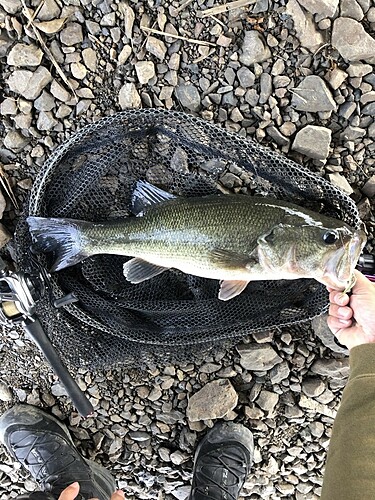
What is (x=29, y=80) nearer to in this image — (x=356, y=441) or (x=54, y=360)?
(x=54, y=360)

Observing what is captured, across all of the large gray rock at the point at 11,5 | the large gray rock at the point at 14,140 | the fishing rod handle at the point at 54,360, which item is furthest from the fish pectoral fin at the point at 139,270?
the large gray rock at the point at 11,5

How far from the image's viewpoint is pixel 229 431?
286cm

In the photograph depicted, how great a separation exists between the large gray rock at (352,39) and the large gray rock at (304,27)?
82 millimetres

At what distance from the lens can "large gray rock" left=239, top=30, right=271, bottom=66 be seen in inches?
97.6

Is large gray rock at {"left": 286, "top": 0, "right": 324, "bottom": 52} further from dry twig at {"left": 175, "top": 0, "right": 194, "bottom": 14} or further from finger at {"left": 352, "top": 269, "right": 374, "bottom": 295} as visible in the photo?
finger at {"left": 352, "top": 269, "right": 374, "bottom": 295}

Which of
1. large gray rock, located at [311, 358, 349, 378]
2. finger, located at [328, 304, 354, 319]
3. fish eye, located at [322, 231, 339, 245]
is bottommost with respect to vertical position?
large gray rock, located at [311, 358, 349, 378]

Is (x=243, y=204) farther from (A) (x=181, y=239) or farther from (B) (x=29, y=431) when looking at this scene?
(B) (x=29, y=431)

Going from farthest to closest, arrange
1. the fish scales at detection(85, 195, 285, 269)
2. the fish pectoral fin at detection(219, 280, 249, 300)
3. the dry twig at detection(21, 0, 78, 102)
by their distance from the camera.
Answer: the dry twig at detection(21, 0, 78, 102) < the fish pectoral fin at detection(219, 280, 249, 300) < the fish scales at detection(85, 195, 285, 269)

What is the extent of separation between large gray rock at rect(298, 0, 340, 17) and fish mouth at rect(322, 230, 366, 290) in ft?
3.51

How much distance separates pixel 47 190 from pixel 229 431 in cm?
160

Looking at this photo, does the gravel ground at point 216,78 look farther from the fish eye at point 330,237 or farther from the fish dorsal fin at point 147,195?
the fish eye at point 330,237

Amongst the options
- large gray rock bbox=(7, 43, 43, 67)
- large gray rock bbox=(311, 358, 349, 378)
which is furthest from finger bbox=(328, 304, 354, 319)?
large gray rock bbox=(7, 43, 43, 67)

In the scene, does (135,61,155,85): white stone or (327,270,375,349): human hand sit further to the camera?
(135,61,155,85): white stone

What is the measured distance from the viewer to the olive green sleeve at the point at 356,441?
1.78 metres
